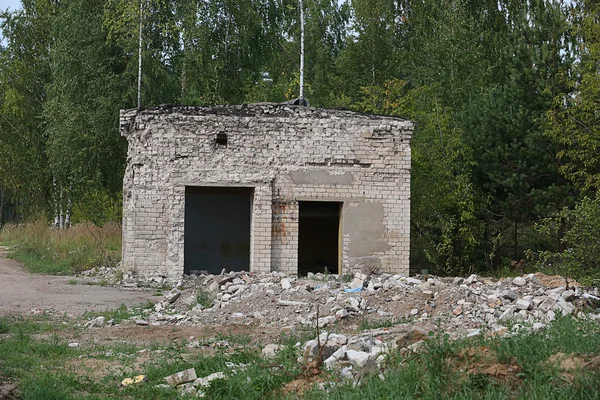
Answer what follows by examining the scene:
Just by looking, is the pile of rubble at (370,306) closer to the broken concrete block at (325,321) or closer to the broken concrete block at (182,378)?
the broken concrete block at (325,321)

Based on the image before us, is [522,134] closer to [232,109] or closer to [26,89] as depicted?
[232,109]

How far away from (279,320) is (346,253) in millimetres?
5459

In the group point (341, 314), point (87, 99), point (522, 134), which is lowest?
point (341, 314)

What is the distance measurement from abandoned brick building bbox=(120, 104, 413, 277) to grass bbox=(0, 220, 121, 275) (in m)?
3.47

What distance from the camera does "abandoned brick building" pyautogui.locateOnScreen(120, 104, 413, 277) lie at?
55.5 ft

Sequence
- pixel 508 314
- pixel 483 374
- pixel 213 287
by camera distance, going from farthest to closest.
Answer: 1. pixel 213 287
2. pixel 508 314
3. pixel 483 374

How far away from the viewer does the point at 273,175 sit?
17.0 m

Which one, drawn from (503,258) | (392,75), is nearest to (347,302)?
(503,258)

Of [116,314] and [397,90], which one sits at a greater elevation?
[397,90]

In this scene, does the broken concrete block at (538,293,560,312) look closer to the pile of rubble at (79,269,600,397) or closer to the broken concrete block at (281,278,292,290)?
the pile of rubble at (79,269,600,397)

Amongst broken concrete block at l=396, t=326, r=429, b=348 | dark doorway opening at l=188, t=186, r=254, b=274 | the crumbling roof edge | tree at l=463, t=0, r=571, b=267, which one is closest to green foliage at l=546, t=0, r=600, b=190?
tree at l=463, t=0, r=571, b=267

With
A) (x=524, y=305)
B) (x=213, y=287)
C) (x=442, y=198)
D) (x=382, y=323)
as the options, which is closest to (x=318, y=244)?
(x=442, y=198)

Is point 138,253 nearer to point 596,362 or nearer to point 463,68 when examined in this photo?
point 596,362

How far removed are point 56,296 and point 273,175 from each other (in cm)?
517
